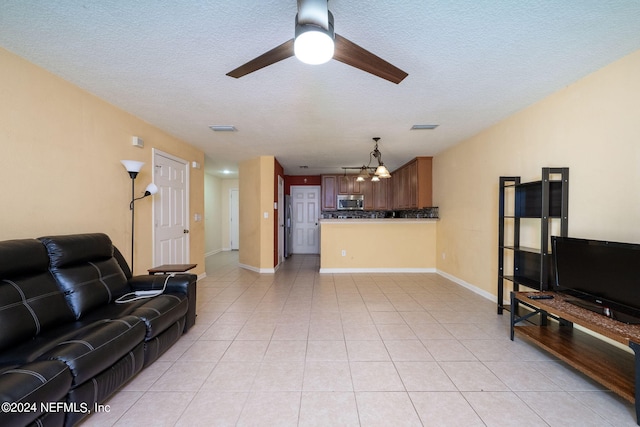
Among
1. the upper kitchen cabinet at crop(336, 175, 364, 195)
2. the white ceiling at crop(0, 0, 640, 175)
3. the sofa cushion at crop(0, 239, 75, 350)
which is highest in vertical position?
the white ceiling at crop(0, 0, 640, 175)

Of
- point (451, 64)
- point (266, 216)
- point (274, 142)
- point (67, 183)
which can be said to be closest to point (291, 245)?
point (266, 216)

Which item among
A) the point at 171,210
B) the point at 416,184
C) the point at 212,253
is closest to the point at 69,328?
the point at 171,210

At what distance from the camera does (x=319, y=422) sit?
153 cm

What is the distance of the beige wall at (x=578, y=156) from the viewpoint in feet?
6.57

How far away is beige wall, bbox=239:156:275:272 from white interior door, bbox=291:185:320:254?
239 cm

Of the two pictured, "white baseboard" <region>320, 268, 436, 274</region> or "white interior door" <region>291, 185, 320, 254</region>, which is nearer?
"white baseboard" <region>320, 268, 436, 274</region>

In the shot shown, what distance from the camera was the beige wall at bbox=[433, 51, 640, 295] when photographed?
2004mm

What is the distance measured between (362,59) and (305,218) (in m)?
6.54

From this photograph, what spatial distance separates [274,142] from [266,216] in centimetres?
163

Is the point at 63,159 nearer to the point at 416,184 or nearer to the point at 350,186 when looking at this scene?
the point at 416,184

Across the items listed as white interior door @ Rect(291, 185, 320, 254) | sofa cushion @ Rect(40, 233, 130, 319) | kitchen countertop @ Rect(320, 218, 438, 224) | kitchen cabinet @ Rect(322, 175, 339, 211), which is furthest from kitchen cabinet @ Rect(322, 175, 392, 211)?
sofa cushion @ Rect(40, 233, 130, 319)

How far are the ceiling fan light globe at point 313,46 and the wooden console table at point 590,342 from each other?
225 centimetres

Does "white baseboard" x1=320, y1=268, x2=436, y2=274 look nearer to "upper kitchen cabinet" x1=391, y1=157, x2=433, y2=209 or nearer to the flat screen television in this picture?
"upper kitchen cabinet" x1=391, y1=157, x2=433, y2=209

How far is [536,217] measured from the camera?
2.61 metres
